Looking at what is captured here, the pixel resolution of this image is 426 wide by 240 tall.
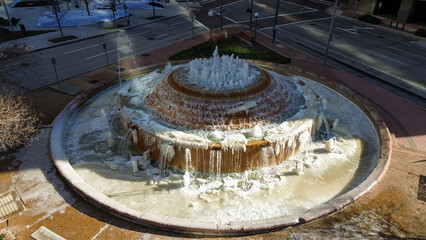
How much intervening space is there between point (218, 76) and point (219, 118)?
233cm

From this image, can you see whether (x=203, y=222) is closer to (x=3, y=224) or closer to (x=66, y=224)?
(x=66, y=224)

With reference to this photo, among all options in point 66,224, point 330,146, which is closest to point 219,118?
point 330,146

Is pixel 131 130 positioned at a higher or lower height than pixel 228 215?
higher

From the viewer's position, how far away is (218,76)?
14180mm

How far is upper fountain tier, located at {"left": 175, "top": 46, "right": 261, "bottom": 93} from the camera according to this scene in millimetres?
13977

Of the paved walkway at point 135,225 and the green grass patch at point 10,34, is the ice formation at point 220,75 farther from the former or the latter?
the green grass patch at point 10,34

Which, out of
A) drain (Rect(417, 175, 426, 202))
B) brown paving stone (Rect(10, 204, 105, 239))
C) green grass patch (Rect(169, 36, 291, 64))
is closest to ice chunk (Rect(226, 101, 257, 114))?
brown paving stone (Rect(10, 204, 105, 239))

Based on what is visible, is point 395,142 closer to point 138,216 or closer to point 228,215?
point 228,215

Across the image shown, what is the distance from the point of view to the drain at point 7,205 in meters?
9.76

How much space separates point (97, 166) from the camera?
1265cm

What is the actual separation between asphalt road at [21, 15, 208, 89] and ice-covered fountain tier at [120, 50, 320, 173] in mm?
11184

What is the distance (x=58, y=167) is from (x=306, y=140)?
1064 cm

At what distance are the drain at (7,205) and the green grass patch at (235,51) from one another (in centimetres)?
1810

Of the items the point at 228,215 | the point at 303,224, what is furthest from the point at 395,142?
the point at 228,215
